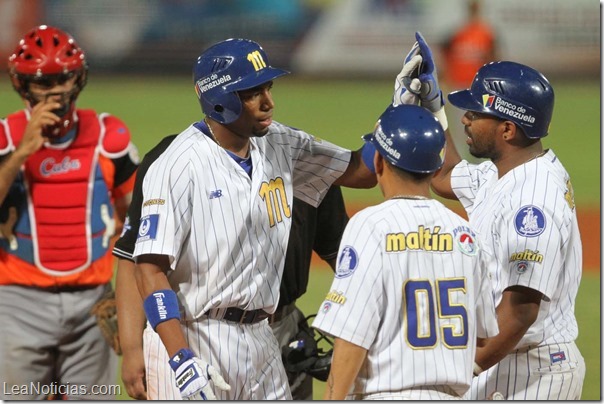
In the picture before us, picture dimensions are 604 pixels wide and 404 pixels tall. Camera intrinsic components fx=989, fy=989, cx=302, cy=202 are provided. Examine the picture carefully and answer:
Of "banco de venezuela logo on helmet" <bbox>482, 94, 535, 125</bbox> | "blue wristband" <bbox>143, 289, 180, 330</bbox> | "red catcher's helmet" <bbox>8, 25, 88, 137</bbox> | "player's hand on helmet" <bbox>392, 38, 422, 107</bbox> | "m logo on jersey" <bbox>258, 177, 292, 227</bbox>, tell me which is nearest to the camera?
"blue wristband" <bbox>143, 289, 180, 330</bbox>

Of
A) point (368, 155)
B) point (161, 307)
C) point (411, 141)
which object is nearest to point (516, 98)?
point (368, 155)

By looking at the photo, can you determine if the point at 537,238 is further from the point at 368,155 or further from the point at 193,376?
the point at 193,376

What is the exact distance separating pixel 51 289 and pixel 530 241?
271cm

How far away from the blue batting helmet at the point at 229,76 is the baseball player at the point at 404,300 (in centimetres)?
84

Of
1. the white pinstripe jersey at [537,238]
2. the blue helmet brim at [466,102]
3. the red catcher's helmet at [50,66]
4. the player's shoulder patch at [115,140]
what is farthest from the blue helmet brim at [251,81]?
the red catcher's helmet at [50,66]

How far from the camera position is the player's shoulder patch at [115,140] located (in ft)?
18.7

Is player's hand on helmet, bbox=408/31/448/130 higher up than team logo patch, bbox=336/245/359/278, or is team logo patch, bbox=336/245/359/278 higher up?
player's hand on helmet, bbox=408/31/448/130

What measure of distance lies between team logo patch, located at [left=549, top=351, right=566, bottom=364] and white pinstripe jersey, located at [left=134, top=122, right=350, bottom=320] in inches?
52.7

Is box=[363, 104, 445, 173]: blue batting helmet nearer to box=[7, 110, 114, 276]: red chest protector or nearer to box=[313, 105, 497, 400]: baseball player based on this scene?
box=[313, 105, 497, 400]: baseball player

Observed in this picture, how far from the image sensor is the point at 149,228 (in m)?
4.25

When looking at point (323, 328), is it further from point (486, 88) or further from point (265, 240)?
point (486, 88)

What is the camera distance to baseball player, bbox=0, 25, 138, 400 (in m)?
5.52

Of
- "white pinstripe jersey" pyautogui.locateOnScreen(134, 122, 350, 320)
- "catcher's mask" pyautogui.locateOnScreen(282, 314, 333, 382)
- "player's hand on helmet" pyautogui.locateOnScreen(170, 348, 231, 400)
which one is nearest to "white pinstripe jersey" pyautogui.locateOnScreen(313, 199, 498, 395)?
"player's hand on helmet" pyautogui.locateOnScreen(170, 348, 231, 400)

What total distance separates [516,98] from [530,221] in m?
0.65
